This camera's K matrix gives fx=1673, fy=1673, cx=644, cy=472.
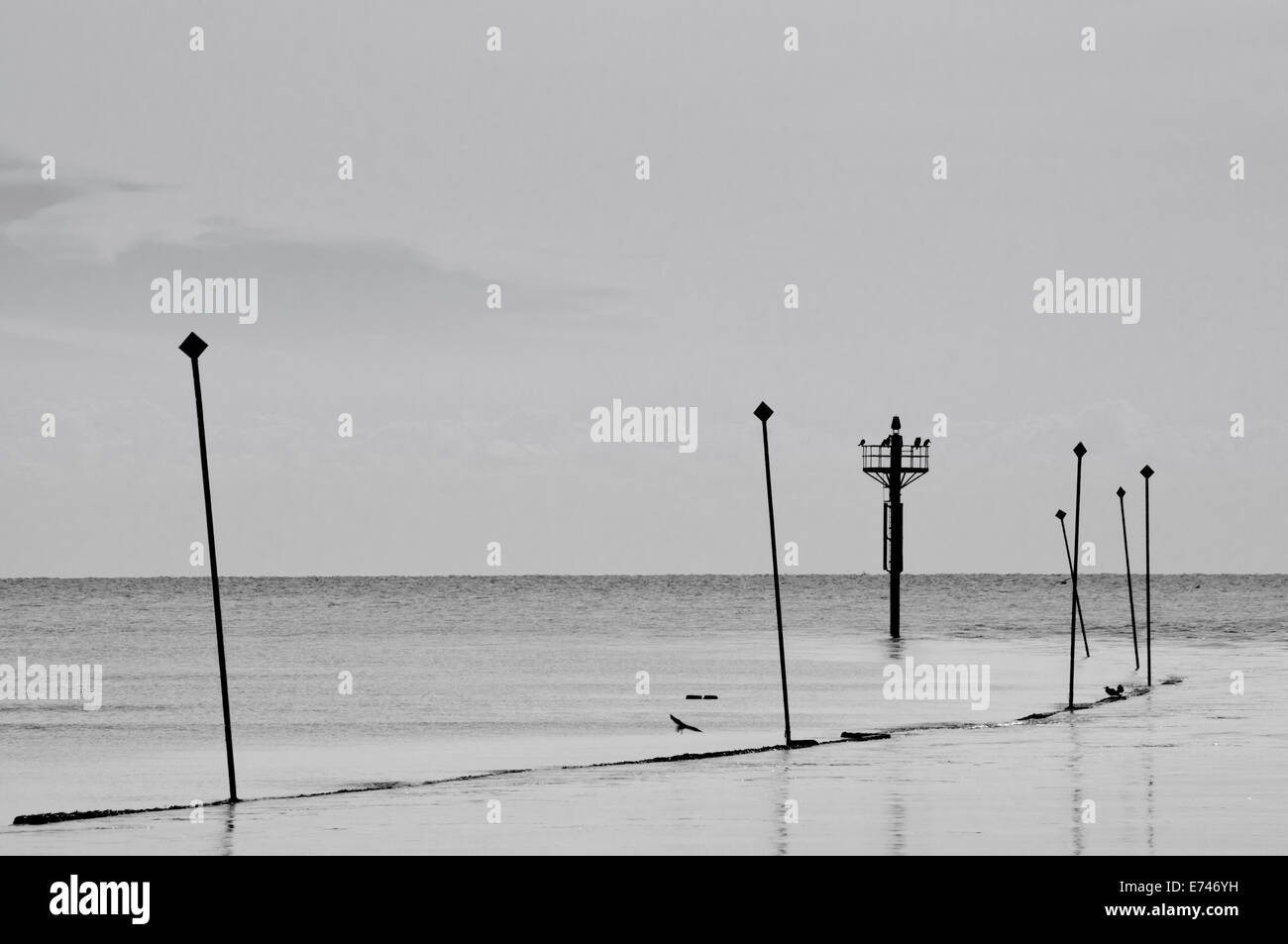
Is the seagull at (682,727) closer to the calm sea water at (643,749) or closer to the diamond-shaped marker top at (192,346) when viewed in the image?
the calm sea water at (643,749)

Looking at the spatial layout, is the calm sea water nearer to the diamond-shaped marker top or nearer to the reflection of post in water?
the reflection of post in water

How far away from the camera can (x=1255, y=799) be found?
750 inches

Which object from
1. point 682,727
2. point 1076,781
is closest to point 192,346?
point 1076,781

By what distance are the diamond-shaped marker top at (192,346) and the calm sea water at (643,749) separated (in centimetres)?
523

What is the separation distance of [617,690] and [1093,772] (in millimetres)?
26928

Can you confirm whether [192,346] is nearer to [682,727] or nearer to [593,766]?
[593,766]

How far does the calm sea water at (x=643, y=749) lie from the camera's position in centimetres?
1712

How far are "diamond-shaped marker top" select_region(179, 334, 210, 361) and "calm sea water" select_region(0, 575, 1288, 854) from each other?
523 cm

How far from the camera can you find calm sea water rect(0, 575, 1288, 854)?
17125mm

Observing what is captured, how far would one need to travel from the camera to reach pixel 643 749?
31.2 m
